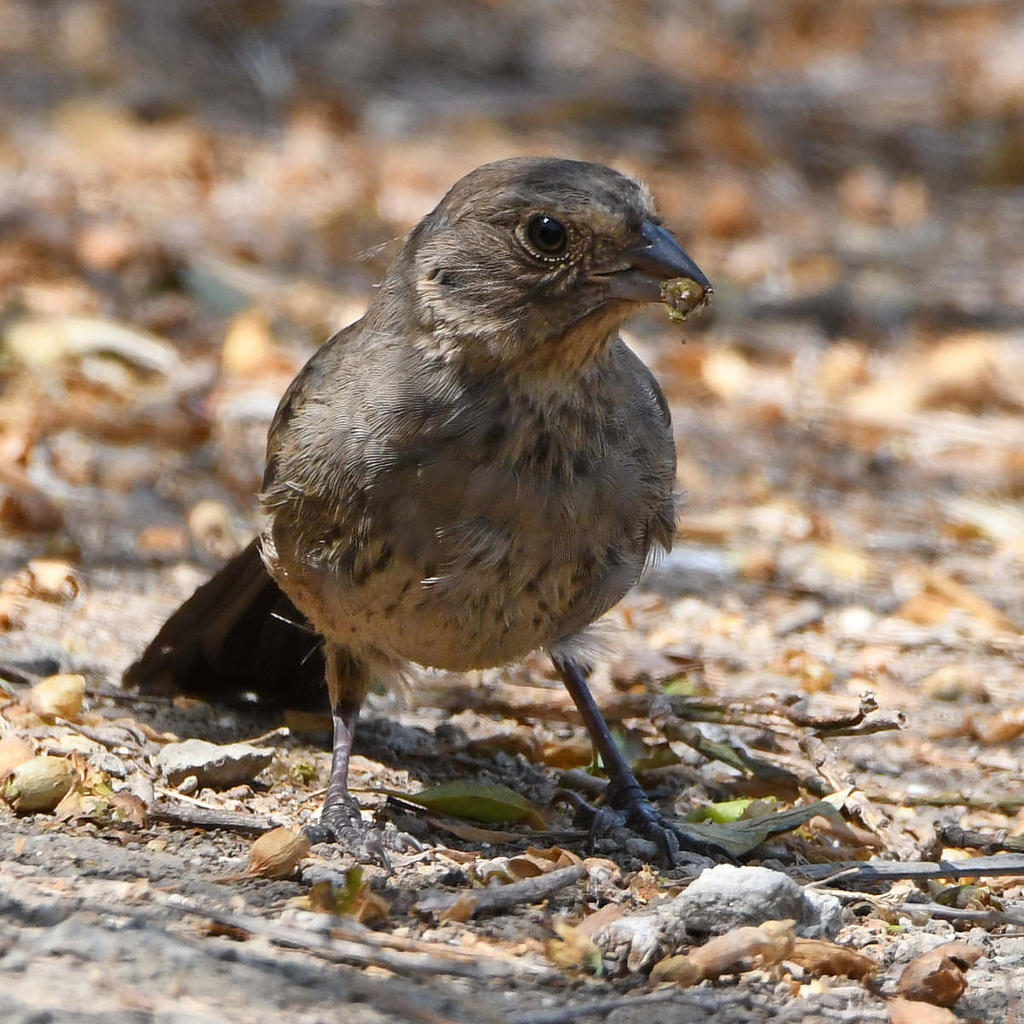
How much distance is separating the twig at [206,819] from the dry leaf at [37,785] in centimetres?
19

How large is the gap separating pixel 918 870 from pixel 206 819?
1.46 metres

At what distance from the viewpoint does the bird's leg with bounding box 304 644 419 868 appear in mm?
3562

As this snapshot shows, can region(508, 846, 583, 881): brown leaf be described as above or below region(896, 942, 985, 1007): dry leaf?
above

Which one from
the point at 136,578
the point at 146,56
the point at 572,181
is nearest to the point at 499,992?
the point at 572,181

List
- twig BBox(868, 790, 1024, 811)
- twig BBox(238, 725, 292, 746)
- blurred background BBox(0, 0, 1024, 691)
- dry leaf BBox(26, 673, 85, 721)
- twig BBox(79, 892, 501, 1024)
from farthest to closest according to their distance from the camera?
1. blurred background BBox(0, 0, 1024, 691)
2. twig BBox(238, 725, 292, 746)
3. twig BBox(868, 790, 1024, 811)
4. dry leaf BBox(26, 673, 85, 721)
5. twig BBox(79, 892, 501, 1024)

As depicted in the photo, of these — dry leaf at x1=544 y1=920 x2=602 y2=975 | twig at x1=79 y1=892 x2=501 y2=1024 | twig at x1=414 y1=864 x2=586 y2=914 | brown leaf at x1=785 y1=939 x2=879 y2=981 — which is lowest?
brown leaf at x1=785 y1=939 x2=879 y2=981

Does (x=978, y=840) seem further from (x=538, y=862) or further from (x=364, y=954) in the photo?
(x=364, y=954)

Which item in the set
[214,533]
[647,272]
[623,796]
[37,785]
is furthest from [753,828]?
[214,533]

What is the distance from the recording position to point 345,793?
388cm

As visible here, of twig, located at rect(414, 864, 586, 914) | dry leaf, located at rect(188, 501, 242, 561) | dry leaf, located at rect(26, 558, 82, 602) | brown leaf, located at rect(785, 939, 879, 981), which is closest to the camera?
brown leaf, located at rect(785, 939, 879, 981)

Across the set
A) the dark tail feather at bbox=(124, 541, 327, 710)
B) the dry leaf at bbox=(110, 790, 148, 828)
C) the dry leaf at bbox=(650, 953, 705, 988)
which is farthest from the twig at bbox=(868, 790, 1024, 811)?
the dry leaf at bbox=(110, 790, 148, 828)

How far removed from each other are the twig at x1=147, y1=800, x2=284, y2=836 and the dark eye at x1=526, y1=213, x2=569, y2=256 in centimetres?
135

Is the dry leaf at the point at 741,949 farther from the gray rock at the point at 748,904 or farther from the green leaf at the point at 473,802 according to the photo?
the green leaf at the point at 473,802

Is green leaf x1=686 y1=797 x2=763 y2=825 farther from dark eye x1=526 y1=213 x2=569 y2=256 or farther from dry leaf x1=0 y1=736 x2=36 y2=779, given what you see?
dry leaf x1=0 y1=736 x2=36 y2=779
